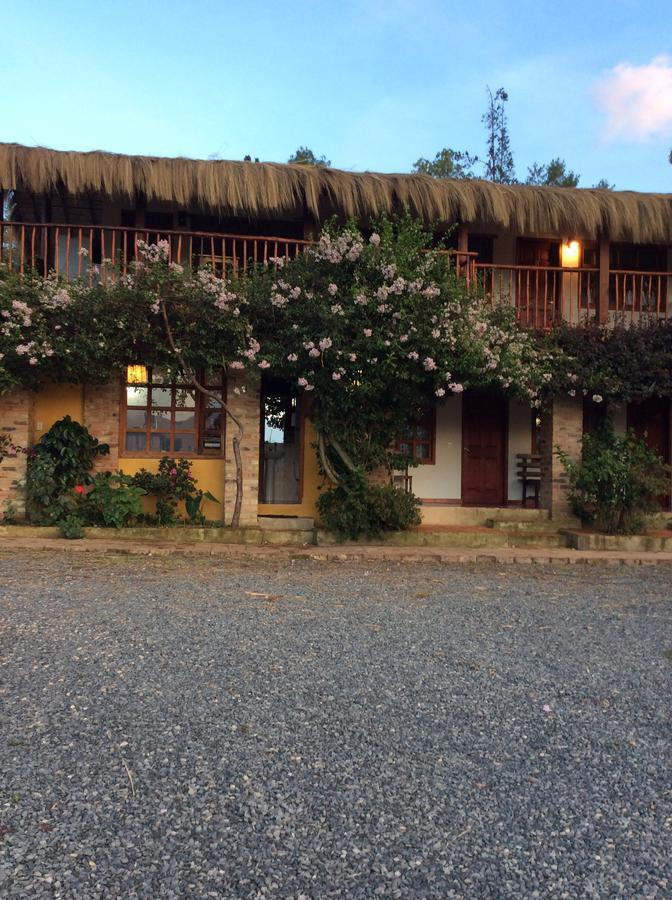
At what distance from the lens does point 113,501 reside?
8406 mm

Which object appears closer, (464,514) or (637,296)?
(464,514)

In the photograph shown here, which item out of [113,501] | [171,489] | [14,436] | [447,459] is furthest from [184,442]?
[447,459]

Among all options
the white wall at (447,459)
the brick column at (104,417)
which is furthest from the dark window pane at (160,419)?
the white wall at (447,459)

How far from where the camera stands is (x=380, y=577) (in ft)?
22.0

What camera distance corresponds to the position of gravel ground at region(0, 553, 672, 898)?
6.18ft

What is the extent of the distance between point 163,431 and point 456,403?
4630 mm

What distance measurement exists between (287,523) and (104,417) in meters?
2.86

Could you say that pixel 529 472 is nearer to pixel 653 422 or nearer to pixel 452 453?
pixel 452 453

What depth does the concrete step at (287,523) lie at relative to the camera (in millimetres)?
9320

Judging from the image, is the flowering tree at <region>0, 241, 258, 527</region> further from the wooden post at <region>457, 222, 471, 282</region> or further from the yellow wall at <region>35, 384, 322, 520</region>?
the wooden post at <region>457, 222, 471, 282</region>

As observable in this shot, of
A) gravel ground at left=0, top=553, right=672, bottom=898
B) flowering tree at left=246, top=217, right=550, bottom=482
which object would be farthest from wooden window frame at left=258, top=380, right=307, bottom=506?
gravel ground at left=0, top=553, right=672, bottom=898

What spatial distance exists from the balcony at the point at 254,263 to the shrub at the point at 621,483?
6.31 ft

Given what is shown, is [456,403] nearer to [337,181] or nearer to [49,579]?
[337,181]

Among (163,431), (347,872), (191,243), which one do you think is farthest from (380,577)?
(191,243)
